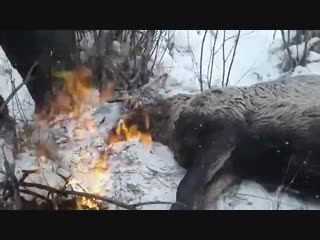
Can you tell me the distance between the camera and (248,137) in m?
4.62

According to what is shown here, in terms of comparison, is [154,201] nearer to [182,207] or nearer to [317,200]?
[182,207]

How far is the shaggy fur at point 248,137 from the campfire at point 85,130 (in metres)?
0.24

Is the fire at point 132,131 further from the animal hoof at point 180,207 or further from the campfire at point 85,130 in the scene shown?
the animal hoof at point 180,207

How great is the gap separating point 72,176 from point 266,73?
194cm

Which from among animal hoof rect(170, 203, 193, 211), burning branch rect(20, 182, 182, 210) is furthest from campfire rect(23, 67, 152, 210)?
animal hoof rect(170, 203, 193, 211)

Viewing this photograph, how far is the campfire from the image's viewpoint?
15.2 feet

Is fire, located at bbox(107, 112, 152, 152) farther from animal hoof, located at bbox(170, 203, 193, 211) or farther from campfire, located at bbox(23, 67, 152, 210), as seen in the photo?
animal hoof, located at bbox(170, 203, 193, 211)

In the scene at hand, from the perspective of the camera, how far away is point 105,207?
4.38 m

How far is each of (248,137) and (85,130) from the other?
4.36 feet

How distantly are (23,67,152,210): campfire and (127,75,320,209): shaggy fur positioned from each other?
0.24m
